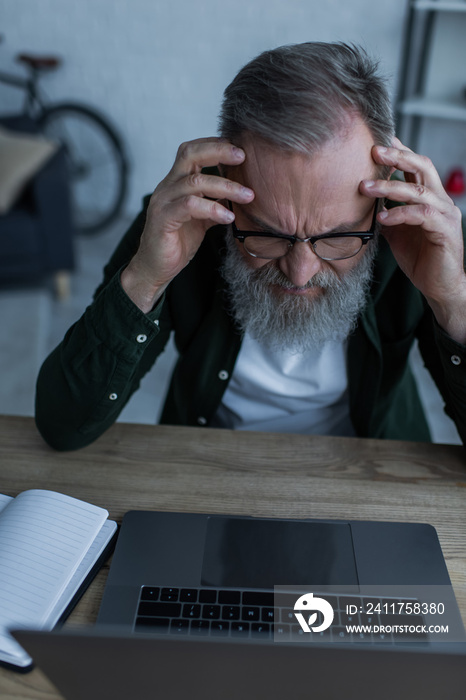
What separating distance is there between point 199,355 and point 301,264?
0.36 m

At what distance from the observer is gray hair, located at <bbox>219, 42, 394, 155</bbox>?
81 cm

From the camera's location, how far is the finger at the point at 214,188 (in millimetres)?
849

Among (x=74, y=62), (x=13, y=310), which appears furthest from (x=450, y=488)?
(x=74, y=62)

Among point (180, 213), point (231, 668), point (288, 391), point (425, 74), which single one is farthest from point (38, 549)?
point (425, 74)

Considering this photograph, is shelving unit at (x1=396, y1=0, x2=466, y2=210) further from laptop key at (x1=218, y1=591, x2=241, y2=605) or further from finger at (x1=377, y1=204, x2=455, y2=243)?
laptop key at (x1=218, y1=591, x2=241, y2=605)

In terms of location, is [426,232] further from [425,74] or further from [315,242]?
[425,74]

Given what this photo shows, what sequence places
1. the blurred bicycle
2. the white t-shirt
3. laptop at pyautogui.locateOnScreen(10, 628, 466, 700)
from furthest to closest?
the blurred bicycle
the white t-shirt
laptop at pyautogui.locateOnScreen(10, 628, 466, 700)

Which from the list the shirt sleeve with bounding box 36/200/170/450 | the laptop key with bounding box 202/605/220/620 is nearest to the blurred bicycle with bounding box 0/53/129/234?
the shirt sleeve with bounding box 36/200/170/450

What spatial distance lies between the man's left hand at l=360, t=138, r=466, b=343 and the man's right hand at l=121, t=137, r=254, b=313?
202mm

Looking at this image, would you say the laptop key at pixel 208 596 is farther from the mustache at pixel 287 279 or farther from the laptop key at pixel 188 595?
the mustache at pixel 287 279

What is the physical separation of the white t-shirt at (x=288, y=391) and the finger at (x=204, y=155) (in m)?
0.40

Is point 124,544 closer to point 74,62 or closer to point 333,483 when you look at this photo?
point 333,483

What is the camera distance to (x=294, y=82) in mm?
826

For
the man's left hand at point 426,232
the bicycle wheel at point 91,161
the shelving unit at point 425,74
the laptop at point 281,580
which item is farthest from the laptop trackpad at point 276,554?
the bicycle wheel at point 91,161
